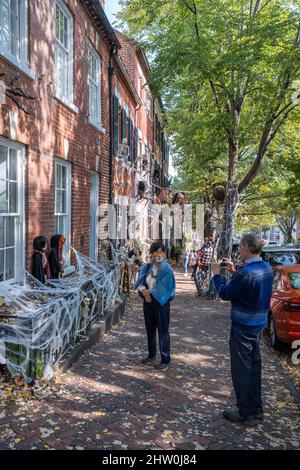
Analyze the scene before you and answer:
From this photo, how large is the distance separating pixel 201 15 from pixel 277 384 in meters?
10.2

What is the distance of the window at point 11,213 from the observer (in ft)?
20.4

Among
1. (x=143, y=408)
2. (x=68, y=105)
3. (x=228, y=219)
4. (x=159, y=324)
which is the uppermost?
(x=68, y=105)

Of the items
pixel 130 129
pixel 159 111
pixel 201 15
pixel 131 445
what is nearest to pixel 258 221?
pixel 159 111

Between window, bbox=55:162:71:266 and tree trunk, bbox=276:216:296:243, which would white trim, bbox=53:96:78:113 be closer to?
window, bbox=55:162:71:266

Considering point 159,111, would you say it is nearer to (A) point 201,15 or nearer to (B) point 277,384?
(A) point 201,15

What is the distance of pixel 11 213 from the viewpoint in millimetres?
6398

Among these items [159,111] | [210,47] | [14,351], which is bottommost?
[14,351]

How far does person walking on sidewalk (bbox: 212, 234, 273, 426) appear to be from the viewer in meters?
4.36

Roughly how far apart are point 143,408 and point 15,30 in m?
5.35

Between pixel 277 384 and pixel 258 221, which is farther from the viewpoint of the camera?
pixel 258 221

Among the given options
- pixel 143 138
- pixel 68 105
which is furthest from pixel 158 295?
pixel 143 138

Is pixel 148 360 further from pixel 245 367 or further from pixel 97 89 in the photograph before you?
pixel 97 89

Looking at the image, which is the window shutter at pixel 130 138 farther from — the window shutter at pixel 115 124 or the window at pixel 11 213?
the window at pixel 11 213

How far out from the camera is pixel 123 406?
15.7 ft
